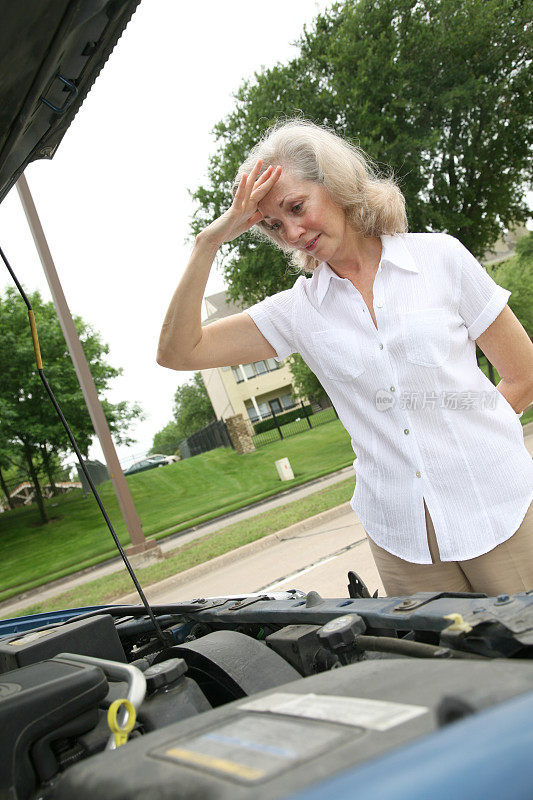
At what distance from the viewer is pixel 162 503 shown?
2575cm

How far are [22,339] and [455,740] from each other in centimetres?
2800

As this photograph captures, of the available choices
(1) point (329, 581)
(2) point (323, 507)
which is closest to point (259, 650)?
(1) point (329, 581)

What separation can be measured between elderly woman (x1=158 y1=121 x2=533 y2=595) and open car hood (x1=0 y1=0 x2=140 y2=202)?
74 cm

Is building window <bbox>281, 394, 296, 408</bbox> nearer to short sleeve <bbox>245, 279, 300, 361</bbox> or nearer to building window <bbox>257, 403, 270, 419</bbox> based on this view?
building window <bbox>257, 403, 270, 419</bbox>

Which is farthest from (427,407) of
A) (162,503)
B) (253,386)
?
(253,386)

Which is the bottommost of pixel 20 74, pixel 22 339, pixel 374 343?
pixel 374 343

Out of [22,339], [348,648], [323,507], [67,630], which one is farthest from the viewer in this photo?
[22,339]

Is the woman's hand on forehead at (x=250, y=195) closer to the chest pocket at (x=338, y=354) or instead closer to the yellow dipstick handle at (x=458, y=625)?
the chest pocket at (x=338, y=354)

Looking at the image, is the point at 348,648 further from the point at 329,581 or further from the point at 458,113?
the point at 458,113

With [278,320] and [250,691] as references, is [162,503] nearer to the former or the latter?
[278,320]

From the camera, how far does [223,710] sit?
3.77 feet

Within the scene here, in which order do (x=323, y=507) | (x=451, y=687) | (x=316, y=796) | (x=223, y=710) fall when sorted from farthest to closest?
(x=323, y=507), (x=223, y=710), (x=451, y=687), (x=316, y=796)

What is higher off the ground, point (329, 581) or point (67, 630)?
point (67, 630)

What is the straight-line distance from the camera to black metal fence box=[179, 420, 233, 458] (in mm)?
36047
